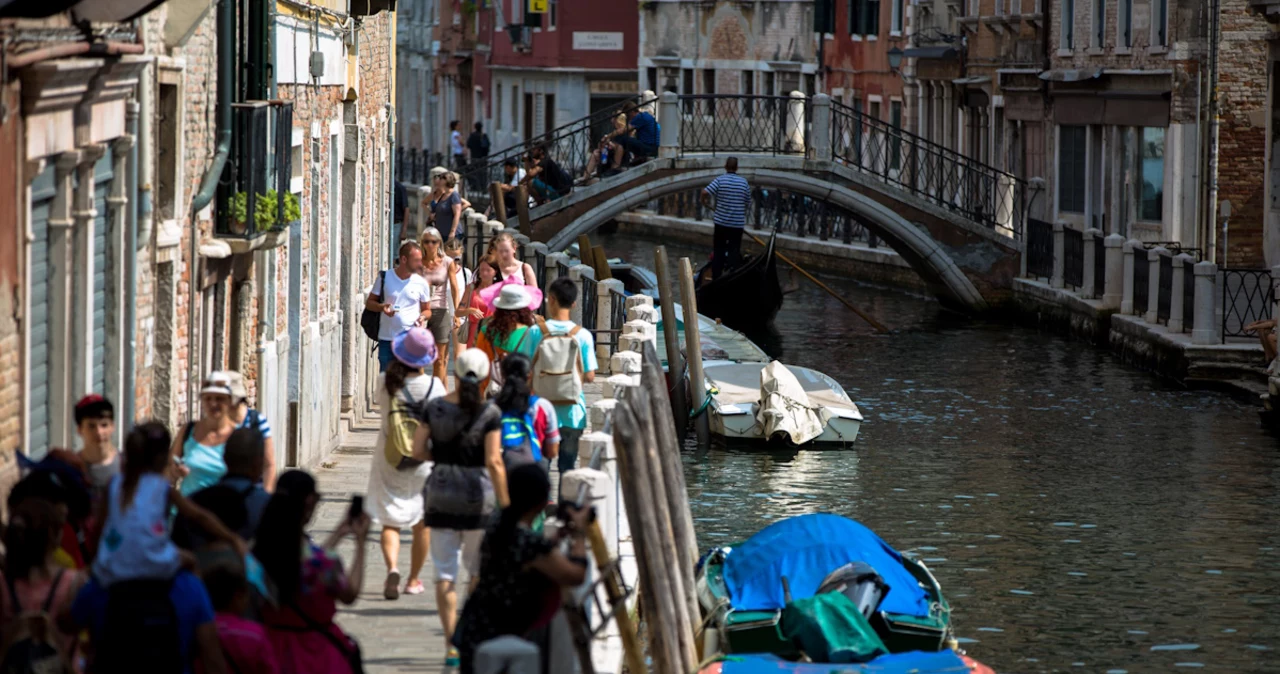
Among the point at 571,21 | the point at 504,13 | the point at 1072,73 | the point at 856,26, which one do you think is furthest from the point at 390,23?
the point at 504,13

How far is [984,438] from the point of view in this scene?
659 inches

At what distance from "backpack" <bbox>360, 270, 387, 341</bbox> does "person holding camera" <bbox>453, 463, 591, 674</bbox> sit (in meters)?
6.34

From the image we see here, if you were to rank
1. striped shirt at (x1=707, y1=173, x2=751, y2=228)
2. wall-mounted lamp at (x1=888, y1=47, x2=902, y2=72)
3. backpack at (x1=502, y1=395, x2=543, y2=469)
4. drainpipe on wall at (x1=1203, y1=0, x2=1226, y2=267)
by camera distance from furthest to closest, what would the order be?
1. wall-mounted lamp at (x1=888, y1=47, x2=902, y2=72)
2. striped shirt at (x1=707, y1=173, x2=751, y2=228)
3. drainpipe on wall at (x1=1203, y1=0, x2=1226, y2=267)
4. backpack at (x1=502, y1=395, x2=543, y2=469)

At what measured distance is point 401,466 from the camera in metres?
8.00

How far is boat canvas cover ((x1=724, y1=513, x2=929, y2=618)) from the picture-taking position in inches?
362

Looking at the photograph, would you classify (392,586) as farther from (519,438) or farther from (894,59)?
(894,59)

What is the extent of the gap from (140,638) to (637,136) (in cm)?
2079

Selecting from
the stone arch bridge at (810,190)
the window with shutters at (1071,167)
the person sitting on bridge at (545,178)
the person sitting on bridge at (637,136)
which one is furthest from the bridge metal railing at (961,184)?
the person sitting on bridge at (545,178)

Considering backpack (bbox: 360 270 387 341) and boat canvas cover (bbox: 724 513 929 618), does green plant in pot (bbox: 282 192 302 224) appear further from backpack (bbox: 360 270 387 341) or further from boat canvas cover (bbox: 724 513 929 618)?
boat canvas cover (bbox: 724 513 929 618)

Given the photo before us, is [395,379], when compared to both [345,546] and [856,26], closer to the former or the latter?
[345,546]

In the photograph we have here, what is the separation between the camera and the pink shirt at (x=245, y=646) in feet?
16.8

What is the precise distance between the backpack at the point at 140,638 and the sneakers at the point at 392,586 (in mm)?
3183

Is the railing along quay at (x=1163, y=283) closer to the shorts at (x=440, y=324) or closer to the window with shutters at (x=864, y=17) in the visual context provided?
the shorts at (x=440, y=324)

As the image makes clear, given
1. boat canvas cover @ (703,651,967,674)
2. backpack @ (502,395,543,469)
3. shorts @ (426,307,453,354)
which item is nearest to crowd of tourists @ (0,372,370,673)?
backpack @ (502,395,543,469)
